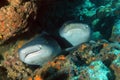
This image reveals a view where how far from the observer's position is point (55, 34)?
423cm

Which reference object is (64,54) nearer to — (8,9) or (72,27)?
(72,27)

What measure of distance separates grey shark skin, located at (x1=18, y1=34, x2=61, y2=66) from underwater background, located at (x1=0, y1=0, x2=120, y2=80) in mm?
221

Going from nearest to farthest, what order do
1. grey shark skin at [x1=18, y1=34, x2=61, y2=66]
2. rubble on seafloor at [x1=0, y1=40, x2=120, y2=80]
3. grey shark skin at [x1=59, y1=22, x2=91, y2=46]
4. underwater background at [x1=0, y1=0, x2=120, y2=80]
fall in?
rubble on seafloor at [x1=0, y1=40, x2=120, y2=80]
underwater background at [x1=0, y1=0, x2=120, y2=80]
grey shark skin at [x1=18, y1=34, x2=61, y2=66]
grey shark skin at [x1=59, y1=22, x2=91, y2=46]

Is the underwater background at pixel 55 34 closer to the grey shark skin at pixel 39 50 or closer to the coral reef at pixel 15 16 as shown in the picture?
the coral reef at pixel 15 16

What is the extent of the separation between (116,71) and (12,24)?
1494 millimetres

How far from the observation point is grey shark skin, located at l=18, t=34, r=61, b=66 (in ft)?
11.2

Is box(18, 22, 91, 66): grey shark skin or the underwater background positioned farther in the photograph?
box(18, 22, 91, 66): grey shark skin

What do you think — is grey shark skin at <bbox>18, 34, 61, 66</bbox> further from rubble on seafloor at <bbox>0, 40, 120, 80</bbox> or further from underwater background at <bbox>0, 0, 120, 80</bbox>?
rubble on seafloor at <bbox>0, 40, 120, 80</bbox>

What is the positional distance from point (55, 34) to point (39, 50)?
850 millimetres

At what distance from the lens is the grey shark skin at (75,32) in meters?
3.94

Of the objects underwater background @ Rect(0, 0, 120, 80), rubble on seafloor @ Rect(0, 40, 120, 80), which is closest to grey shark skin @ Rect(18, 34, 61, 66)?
underwater background @ Rect(0, 0, 120, 80)

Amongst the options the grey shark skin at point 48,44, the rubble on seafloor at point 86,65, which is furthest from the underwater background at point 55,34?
the grey shark skin at point 48,44

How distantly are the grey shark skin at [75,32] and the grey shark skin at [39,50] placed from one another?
1.32ft

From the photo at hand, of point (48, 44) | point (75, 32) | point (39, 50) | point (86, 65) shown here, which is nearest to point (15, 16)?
point (39, 50)
